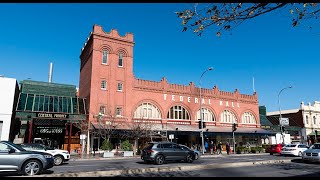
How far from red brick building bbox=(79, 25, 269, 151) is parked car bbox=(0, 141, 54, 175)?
71.1 ft

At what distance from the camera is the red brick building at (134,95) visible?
119 feet

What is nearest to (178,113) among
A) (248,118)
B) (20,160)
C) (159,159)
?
(248,118)

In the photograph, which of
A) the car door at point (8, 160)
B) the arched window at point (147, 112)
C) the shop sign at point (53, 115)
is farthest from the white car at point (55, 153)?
the arched window at point (147, 112)

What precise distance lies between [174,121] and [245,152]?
34.2 feet

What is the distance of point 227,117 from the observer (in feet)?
152

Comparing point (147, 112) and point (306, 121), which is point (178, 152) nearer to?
point (147, 112)

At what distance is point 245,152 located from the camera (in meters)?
37.4

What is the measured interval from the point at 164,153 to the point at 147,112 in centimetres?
1894

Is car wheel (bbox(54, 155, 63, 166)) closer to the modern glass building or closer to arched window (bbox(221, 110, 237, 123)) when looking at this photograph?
the modern glass building

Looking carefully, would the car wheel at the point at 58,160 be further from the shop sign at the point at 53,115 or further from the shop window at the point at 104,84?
the shop window at the point at 104,84

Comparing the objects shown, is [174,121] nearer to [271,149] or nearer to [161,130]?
[161,130]

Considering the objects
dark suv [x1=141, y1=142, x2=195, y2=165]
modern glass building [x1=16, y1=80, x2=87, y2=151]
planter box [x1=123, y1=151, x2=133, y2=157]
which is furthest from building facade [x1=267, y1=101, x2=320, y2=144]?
dark suv [x1=141, y1=142, x2=195, y2=165]

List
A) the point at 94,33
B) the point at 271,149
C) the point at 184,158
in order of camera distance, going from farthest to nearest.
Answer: the point at 94,33, the point at 271,149, the point at 184,158

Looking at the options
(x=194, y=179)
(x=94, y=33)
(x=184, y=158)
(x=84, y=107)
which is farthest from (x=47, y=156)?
(x=94, y=33)
